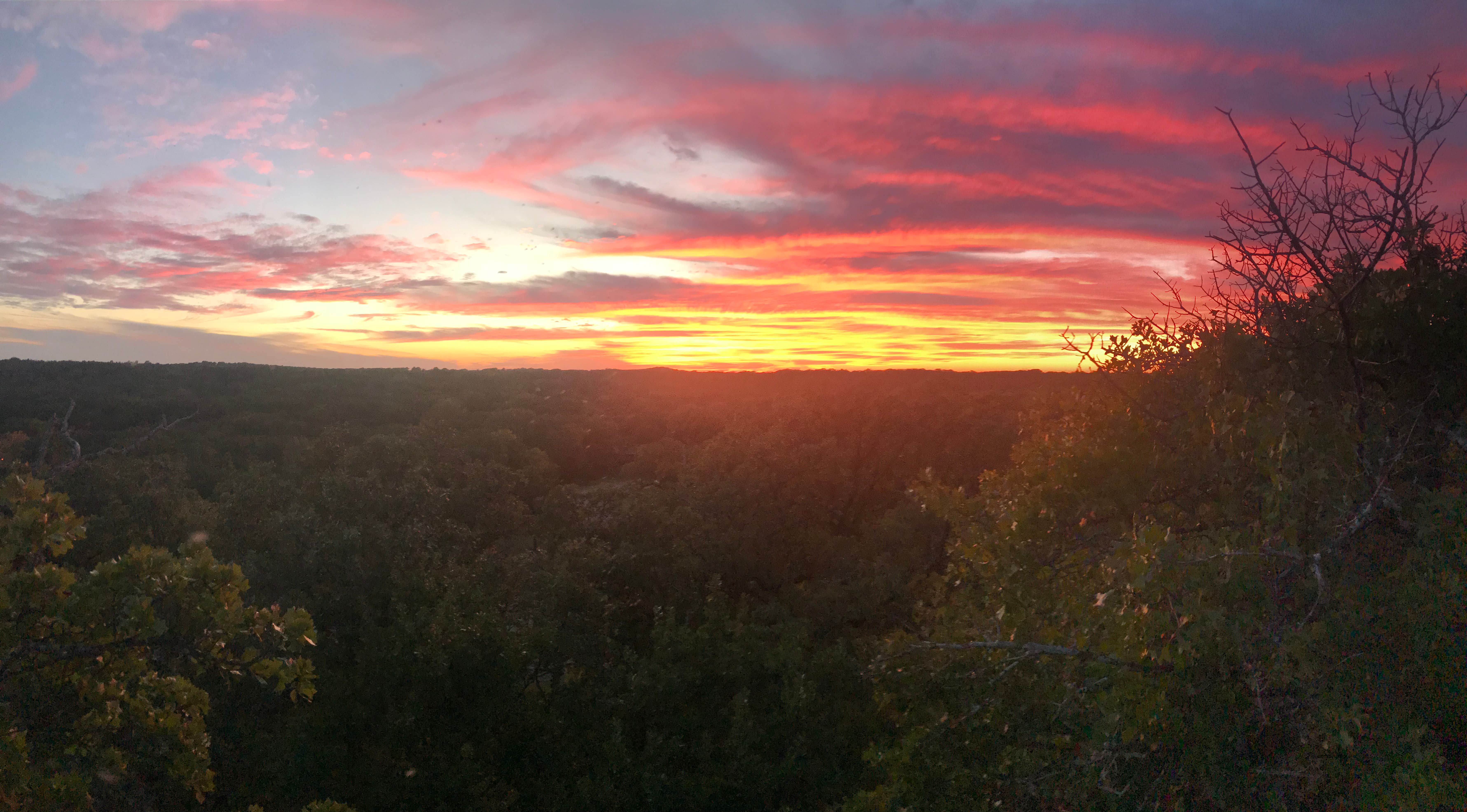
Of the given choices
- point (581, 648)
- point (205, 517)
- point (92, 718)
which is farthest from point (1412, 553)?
point (205, 517)

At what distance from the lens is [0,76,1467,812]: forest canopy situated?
5684mm

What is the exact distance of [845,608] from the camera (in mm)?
22578

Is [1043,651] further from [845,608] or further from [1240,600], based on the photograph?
[845,608]

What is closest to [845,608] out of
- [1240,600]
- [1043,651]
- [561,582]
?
[561,582]

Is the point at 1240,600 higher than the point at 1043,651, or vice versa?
the point at 1240,600

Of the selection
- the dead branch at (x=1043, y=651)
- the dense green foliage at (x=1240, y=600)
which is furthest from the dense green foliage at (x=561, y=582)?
the dense green foliage at (x=1240, y=600)

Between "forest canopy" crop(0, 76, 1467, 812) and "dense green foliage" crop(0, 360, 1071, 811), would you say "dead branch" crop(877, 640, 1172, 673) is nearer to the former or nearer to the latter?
"forest canopy" crop(0, 76, 1467, 812)

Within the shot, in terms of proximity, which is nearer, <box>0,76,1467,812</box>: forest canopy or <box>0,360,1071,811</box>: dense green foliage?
<box>0,76,1467,812</box>: forest canopy

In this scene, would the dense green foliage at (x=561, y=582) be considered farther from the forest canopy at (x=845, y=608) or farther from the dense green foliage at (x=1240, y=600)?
the dense green foliage at (x=1240, y=600)

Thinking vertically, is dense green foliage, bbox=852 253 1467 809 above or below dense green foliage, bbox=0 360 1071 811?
above

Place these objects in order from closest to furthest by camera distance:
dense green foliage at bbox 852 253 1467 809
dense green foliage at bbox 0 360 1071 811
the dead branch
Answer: dense green foliage at bbox 852 253 1467 809 < the dead branch < dense green foliage at bbox 0 360 1071 811

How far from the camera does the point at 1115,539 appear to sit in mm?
9484

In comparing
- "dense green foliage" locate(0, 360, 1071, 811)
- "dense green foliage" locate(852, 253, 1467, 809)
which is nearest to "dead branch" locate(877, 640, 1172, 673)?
"dense green foliage" locate(852, 253, 1467, 809)

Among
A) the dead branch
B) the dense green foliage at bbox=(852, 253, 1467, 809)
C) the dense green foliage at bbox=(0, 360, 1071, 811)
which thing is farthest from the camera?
the dense green foliage at bbox=(0, 360, 1071, 811)
